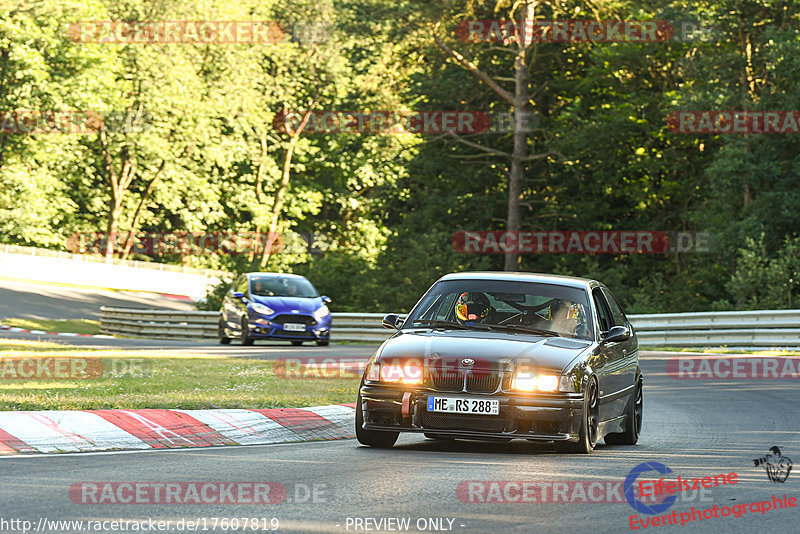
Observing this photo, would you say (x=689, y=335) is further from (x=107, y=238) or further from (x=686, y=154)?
(x=107, y=238)

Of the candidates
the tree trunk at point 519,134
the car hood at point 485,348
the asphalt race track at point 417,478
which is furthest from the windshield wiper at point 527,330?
the tree trunk at point 519,134

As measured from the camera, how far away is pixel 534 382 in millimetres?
10148

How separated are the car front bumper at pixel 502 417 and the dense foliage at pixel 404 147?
73.8ft

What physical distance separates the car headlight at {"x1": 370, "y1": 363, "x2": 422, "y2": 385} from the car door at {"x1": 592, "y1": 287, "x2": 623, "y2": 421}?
5.49 feet

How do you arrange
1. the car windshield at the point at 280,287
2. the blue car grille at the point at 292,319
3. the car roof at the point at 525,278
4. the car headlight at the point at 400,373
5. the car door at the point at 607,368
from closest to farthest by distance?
1. the car headlight at the point at 400,373
2. the car door at the point at 607,368
3. the car roof at the point at 525,278
4. the blue car grille at the point at 292,319
5. the car windshield at the point at 280,287

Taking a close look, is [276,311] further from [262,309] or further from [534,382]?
[534,382]

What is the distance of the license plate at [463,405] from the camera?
10078 mm

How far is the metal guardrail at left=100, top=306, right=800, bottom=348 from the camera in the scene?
86.8 feet

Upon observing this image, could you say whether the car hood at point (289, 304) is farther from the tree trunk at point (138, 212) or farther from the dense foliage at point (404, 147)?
the tree trunk at point (138, 212)

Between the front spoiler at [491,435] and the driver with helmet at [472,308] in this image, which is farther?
the driver with helmet at [472,308]

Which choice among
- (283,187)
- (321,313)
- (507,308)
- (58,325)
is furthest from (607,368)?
(283,187)

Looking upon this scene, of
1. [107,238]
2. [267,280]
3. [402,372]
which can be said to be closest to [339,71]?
[107,238]

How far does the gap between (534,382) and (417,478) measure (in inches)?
69.4

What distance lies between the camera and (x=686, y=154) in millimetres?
42219
